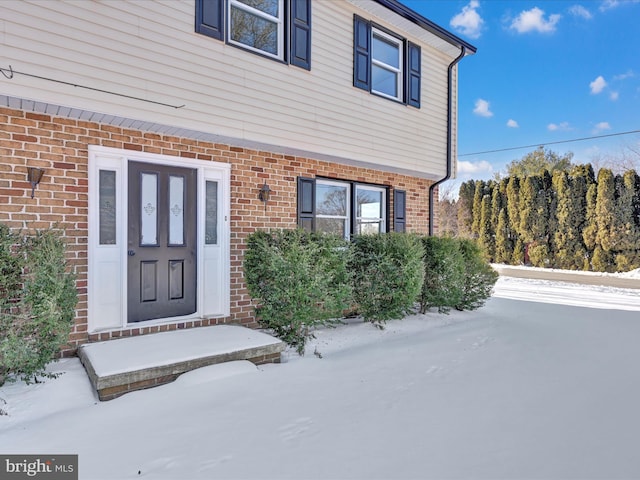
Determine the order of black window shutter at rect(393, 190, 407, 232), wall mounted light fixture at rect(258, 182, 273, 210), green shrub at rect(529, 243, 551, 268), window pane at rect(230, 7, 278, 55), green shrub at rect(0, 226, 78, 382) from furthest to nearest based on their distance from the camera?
green shrub at rect(529, 243, 551, 268) < black window shutter at rect(393, 190, 407, 232) < wall mounted light fixture at rect(258, 182, 273, 210) < window pane at rect(230, 7, 278, 55) < green shrub at rect(0, 226, 78, 382)

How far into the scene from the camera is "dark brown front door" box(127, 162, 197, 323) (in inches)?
175

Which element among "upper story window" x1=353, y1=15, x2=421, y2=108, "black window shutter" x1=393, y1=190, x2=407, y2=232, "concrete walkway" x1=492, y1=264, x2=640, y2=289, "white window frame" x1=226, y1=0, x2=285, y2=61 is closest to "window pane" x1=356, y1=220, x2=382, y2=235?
"black window shutter" x1=393, y1=190, x2=407, y2=232

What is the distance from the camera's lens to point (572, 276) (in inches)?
500

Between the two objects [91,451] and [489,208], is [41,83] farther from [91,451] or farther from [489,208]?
[489,208]

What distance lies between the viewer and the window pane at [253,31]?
16.4 ft

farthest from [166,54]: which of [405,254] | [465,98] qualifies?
[465,98]

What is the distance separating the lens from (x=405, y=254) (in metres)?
5.39

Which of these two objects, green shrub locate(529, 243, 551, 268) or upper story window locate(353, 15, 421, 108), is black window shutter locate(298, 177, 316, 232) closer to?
upper story window locate(353, 15, 421, 108)

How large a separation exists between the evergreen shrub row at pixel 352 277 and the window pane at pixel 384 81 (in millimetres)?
2797

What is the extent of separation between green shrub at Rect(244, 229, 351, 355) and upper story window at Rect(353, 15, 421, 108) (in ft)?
10.1

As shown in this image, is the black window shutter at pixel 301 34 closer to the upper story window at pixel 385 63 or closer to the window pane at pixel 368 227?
the upper story window at pixel 385 63

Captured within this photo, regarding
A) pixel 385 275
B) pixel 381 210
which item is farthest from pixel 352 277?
pixel 381 210

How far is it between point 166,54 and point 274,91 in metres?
1.43

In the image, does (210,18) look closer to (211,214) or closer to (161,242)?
(211,214)
